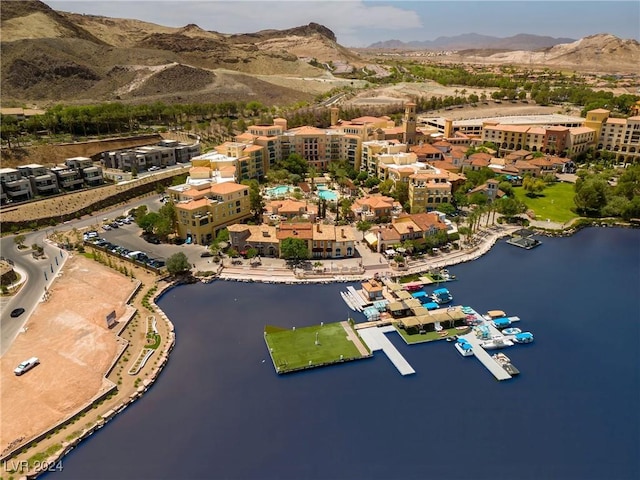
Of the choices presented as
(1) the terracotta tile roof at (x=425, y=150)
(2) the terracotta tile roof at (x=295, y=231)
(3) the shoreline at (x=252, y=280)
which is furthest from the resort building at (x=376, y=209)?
(1) the terracotta tile roof at (x=425, y=150)

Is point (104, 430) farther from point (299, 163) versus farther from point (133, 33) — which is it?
point (133, 33)

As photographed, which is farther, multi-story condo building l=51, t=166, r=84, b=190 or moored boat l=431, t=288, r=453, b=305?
multi-story condo building l=51, t=166, r=84, b=190

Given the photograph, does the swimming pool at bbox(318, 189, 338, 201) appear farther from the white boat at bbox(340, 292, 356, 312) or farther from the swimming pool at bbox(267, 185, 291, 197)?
the white boat at bbox(340, 292, 356, 312)

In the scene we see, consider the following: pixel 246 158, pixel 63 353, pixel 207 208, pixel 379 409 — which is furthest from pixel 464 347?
pixel 246 158

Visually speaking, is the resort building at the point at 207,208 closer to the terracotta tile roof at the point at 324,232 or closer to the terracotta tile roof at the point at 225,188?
the terracotta tile roof at the point at 225,188

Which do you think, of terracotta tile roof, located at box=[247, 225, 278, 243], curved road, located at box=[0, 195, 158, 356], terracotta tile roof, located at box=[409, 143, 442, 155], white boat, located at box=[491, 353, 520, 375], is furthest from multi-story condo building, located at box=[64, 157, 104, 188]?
white boat, located at box=[491, 353, 520, 375]

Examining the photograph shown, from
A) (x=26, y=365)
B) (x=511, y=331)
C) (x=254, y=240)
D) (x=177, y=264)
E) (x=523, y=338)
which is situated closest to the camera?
(x=26, y=365)

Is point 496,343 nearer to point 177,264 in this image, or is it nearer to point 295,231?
point 295,231
